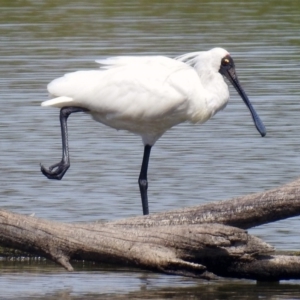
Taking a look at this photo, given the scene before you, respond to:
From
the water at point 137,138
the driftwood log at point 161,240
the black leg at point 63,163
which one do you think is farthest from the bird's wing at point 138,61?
the driftwood log at point 161,240

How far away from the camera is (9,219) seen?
8.78 m

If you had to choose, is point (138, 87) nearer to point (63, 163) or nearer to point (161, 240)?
point (63, 163)

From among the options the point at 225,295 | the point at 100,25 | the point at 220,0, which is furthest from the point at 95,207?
the point at 220,0

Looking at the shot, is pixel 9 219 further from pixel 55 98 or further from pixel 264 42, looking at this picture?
pixel 264 42

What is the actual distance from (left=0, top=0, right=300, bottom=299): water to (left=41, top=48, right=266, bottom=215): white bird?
1.03m

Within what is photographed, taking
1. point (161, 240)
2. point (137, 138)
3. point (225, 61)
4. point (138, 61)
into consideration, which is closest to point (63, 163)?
point (138, 61)

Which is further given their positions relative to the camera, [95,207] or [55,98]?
[95,207]

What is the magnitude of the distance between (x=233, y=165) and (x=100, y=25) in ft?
42.8

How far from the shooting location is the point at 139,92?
11383 mm

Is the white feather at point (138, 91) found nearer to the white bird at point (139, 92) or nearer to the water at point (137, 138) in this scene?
the white bird at point (139, 92)

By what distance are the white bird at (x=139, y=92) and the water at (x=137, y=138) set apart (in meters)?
1.03

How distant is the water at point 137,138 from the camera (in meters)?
12.6

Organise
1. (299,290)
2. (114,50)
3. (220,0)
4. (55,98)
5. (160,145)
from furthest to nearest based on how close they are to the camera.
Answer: (220,0), (114,50), (160,145), (55,98), (299,290)

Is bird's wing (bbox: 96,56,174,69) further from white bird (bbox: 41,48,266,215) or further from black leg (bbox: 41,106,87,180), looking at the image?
black leg (bbox: 41,106,87,180)
